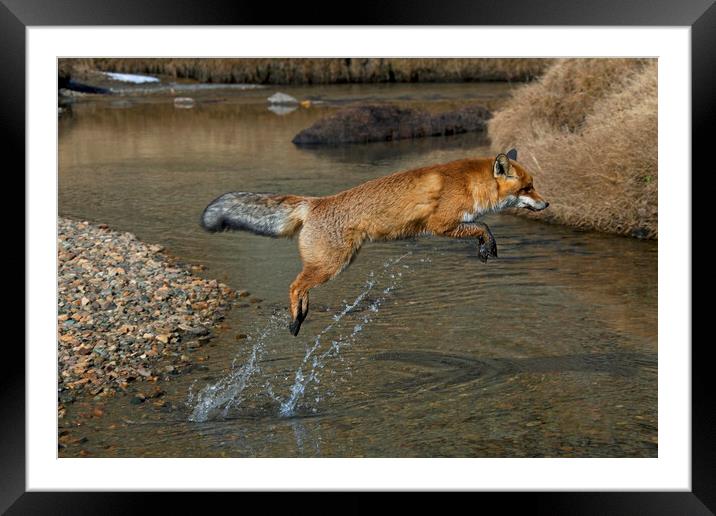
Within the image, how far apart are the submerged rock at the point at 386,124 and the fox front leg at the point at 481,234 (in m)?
13.9

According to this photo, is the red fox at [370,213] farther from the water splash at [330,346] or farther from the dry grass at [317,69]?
the dry grass at [317,69]

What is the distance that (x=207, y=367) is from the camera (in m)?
8.66

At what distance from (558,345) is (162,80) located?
53.6 ft

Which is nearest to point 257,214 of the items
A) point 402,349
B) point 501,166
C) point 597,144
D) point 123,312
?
point 501,166

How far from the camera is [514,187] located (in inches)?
262

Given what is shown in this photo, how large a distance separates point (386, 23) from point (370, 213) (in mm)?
1457

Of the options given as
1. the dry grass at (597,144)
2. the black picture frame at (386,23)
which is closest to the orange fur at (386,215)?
the black picture frame at (386,23)

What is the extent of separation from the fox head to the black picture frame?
46.1 inches

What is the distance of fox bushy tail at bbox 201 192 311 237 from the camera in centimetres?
646

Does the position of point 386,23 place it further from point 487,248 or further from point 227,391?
point 227,391

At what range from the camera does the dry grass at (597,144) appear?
12484mm

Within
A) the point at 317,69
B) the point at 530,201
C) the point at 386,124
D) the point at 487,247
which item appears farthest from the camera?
the point at 317,69

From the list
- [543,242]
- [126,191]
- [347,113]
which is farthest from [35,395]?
[347,113]

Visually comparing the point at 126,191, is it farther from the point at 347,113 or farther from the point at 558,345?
the point at 558,345
